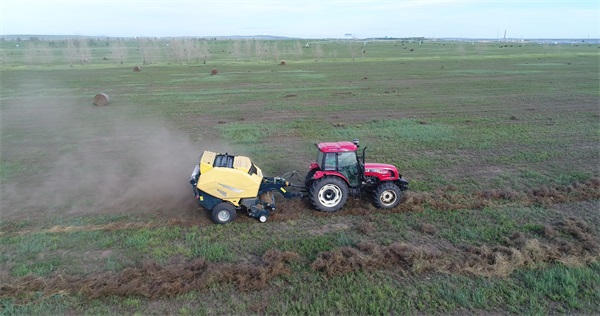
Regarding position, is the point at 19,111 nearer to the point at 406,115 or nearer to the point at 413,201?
the point at 406,115

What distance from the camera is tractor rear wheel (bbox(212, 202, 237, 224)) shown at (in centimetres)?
934

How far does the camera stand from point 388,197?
10289mm

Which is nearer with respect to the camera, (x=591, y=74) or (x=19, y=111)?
(x=19, y=111)

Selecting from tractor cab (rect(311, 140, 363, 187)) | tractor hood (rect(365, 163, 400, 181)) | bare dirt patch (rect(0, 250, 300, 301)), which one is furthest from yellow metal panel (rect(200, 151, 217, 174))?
tractor hood (rect(365, 163, 400, 181))

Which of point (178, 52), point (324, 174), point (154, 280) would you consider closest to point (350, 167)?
point (324, 174)

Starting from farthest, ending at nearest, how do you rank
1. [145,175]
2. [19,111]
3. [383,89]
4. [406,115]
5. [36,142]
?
[383,89] → [19,111] → [406,115] → [36,142] → [145,175]

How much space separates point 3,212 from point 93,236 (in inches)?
139

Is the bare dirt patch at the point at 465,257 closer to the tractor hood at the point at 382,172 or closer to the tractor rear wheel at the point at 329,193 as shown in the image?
the tractor rear wheel at the point at 329,193

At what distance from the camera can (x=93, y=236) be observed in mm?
8969

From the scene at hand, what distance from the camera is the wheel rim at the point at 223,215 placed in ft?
30.9

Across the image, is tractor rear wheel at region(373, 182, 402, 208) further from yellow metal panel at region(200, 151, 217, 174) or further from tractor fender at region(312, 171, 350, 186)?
yellow metal panel at region(200, 151, 217, 174)

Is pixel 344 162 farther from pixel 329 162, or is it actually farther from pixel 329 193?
pixel 329 193

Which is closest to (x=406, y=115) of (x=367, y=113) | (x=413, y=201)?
(x=367, y=113)

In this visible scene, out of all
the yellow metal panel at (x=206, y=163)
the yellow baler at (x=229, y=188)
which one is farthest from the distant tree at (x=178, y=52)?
the yellow baler at (x=229, y=188)
